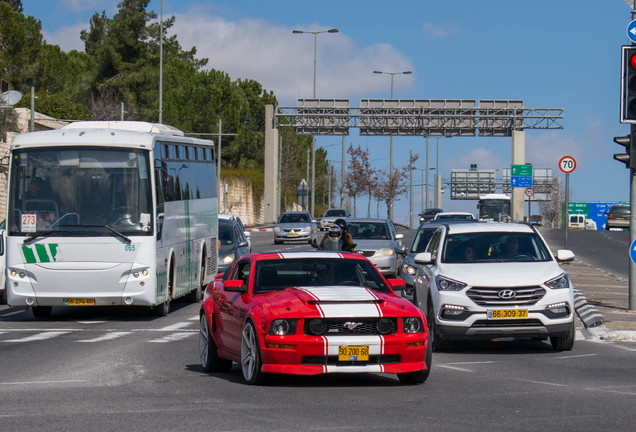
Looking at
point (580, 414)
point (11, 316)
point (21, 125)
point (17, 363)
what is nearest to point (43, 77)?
point (21, 125)

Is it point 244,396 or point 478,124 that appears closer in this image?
point 244,396

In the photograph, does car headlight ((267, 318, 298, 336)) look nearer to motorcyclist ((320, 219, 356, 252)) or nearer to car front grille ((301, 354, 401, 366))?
car front grille ((301, 354, 401, 366))

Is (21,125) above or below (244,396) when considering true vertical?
above

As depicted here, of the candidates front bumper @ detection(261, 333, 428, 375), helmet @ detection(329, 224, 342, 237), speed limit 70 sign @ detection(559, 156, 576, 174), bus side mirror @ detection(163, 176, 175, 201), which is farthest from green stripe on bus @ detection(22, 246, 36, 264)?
speed limit 70 sign @ detection(559, 156, 576, 174)

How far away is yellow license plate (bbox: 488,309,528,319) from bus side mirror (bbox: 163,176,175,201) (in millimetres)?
8074

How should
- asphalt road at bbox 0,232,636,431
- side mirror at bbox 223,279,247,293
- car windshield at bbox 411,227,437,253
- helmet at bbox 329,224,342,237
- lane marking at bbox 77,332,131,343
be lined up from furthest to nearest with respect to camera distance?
car windshield at bbox 411,227,437,253 < helmet at bbox 329,224,342,237 < lane marking at bbox 77,332,131,343 < side mirror at bbox 223,279,247,293 < asphalt road at bbox 0,232,636,431

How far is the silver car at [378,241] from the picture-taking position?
97.6 feet

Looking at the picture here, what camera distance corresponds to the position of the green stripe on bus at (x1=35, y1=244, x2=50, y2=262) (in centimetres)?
1961

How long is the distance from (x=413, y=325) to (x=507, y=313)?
3.79 metres

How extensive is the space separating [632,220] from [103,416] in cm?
1322

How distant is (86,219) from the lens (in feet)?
64.7

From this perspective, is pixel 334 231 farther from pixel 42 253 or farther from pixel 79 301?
pixel 42 253

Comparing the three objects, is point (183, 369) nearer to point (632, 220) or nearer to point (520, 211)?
point (632, 220)

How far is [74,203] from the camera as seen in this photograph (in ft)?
65.0
